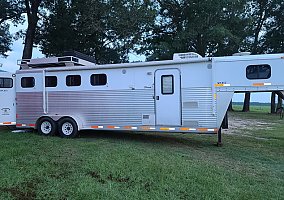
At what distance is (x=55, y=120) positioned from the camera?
10.5 meters

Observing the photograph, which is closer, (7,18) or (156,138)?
(156,138)

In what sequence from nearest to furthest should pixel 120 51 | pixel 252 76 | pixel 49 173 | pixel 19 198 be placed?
pixel 19 198 → pixel 49 173 → pixel 252 76 → pixel 120 51

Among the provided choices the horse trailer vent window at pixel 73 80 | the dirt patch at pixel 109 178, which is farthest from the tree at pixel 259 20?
the dirt patch at pixel 109 178

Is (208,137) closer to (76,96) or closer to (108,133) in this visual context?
(108,133)

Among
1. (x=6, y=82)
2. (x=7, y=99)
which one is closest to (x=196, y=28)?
(x=6, y=82)

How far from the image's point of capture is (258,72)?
851 centimetres

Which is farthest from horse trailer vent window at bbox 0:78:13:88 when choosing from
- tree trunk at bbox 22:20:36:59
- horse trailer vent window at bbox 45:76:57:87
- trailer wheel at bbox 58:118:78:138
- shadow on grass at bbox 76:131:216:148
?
tree trunk at bbox 22:20:36:59

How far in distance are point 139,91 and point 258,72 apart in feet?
11.7

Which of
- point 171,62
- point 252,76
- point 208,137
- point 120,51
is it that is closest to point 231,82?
point 252,76

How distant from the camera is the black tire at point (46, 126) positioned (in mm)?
10492

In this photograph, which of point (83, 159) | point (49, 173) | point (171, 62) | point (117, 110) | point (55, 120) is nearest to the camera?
point (49, 173)

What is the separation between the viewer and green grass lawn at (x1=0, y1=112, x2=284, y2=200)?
15.8ft

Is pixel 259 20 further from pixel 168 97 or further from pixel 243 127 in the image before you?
pixel 168 97

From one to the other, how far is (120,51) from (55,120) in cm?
1277
